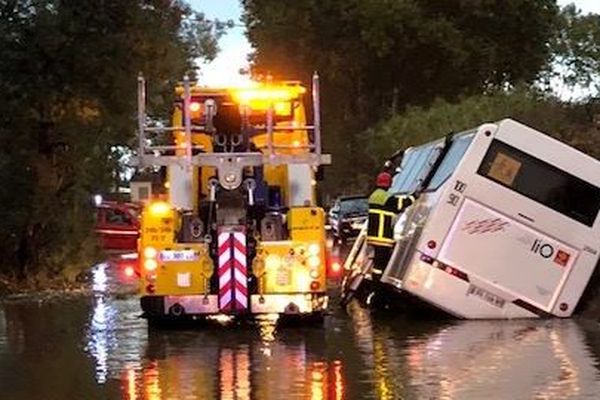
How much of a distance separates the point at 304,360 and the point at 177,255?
3.12 metres

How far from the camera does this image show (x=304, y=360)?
1384 cm

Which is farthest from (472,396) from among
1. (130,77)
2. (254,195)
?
(130,77)

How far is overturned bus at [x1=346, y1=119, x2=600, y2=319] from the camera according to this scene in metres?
17.3

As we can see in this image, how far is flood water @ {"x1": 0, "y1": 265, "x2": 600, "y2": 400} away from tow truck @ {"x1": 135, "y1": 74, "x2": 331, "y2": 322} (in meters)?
0.44

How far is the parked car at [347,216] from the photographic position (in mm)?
39094

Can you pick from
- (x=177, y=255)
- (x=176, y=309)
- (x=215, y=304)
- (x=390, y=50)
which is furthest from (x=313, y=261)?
(x=390, y=50)

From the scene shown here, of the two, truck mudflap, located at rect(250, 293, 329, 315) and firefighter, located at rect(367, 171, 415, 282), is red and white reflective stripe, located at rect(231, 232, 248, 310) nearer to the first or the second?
truck mudflap, located at rect(250, 293, 329, 315)

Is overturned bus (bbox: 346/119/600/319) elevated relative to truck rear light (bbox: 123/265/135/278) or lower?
elevated

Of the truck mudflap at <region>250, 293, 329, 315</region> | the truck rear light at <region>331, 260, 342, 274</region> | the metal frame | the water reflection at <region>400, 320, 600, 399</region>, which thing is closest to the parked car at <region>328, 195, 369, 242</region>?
the truck rear light at <region>331, 260, 342, 274</region>

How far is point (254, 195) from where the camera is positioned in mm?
17484

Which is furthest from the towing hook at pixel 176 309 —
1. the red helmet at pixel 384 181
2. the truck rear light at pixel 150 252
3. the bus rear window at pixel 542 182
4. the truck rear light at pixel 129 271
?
the truck rear light at pixel 129 271

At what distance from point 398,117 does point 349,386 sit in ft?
107

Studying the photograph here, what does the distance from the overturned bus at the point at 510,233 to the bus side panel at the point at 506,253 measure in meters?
0.01

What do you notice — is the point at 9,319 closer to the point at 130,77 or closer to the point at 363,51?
the point at 130,77
